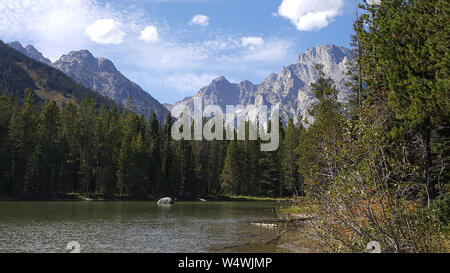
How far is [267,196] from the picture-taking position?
94.1 metres

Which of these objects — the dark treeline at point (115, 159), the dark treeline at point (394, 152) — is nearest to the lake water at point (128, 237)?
the dark treeline at point (394, 152)

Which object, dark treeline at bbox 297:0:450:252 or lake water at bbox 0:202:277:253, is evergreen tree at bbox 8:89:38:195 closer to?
lake water at bbox 0:202:277:253

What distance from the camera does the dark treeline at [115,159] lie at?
2768 inches

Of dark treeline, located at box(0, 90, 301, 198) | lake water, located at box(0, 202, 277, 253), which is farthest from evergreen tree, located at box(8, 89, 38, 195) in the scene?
lake water, located at box(0, 202, 277, 253)

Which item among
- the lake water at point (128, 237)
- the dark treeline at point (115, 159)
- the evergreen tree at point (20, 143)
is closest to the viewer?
the lake water at point (128, 237)

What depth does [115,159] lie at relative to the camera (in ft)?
266

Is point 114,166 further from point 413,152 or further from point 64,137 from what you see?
point 413,152

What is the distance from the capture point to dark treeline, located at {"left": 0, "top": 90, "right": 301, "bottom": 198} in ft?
231

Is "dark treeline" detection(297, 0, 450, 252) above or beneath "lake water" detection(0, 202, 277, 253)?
above

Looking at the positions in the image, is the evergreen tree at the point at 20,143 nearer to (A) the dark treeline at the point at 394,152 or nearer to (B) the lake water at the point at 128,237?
(B) the lake water at the point at 128,237

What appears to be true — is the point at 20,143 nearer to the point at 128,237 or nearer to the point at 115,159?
the point at 115,159

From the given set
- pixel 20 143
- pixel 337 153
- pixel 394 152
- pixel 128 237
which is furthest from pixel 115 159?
pixel 394 152

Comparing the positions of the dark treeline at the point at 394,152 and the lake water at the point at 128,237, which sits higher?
the dark treeline at the point at 394,152
